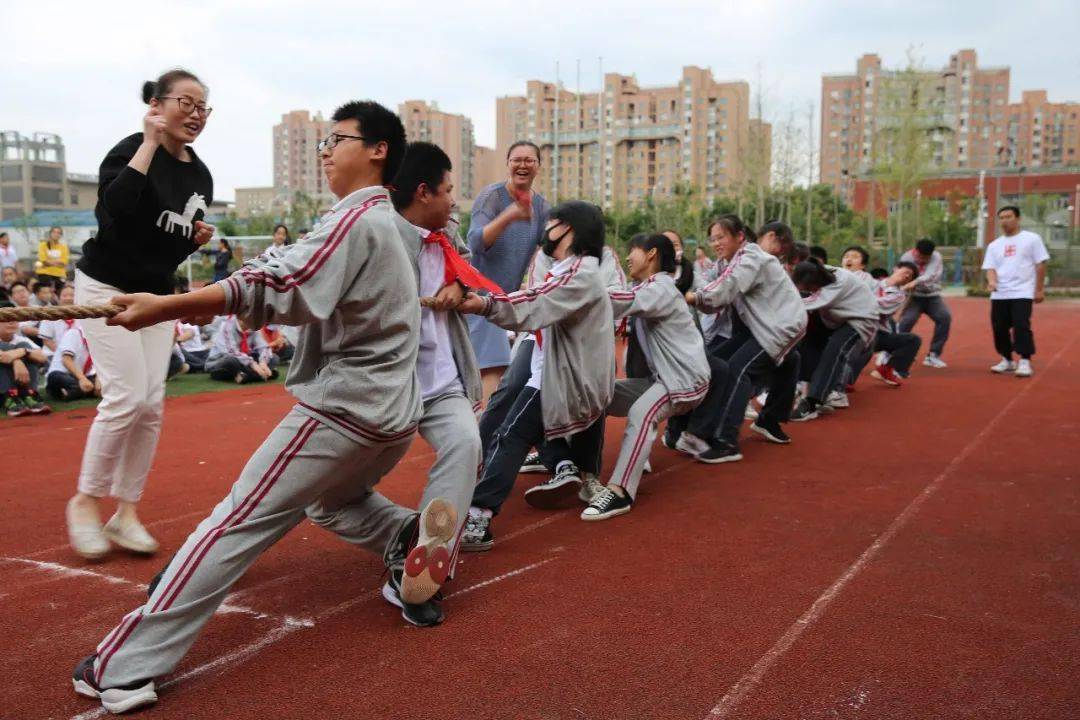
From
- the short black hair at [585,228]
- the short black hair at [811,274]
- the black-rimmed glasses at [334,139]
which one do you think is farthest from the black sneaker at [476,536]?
the short black hair at [811,274]

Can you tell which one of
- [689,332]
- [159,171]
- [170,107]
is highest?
[170,107]

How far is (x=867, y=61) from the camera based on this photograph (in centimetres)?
8856

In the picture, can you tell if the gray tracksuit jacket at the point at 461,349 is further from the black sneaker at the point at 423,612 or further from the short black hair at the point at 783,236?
the short black hair at the point at 783,236

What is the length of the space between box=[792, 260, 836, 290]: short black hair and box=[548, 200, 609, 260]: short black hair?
4.29m

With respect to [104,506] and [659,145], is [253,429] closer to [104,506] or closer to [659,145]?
[104,506]

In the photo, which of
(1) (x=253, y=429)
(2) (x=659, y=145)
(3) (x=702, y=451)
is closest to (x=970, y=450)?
(3) (x=702, y=451)

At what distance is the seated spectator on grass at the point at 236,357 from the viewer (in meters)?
11.4

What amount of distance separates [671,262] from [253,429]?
4.19 meters

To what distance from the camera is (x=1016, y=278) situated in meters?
11.0

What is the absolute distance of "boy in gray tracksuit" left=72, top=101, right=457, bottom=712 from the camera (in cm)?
278

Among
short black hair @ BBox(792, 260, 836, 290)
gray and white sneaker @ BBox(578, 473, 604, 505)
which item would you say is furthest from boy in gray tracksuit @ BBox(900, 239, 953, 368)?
gray and white sneaker @ BBox(578, 473, 604, 505)

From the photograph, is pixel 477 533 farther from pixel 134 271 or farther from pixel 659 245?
pixel 659 245

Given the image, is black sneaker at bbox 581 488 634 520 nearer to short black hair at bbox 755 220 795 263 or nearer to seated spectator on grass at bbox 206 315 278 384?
short black hair at bbox 755 220 795 263

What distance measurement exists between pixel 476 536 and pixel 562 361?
0.95 meters
